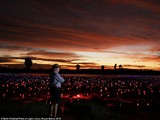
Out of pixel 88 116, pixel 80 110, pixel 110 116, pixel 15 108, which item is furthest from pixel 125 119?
pixel 15 108

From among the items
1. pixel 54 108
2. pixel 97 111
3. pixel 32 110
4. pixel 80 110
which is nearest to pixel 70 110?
pixel 80 110

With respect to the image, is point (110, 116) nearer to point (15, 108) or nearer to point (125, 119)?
point (125, 119)

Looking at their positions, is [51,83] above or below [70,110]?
above

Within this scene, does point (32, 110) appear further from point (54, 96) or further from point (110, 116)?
point (110, 116)

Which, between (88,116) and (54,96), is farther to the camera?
(88,116)

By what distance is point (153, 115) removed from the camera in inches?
583

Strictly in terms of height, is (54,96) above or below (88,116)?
above

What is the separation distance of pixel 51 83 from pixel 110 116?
389 cm

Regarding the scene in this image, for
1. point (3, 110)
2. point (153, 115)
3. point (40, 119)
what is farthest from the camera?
point (153, 115)

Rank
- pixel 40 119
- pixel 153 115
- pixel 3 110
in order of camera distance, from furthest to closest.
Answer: pixel 153 115, pixel 3 110, pixel 40 119

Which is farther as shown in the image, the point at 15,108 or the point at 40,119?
the point at 15,108

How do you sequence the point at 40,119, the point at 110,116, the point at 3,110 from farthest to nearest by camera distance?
the point at 110,116 < the point at 3,110 < the point at 40,119

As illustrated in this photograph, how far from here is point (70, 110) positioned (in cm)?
1534

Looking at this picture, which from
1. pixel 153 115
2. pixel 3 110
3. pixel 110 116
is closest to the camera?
pixel 3 110
